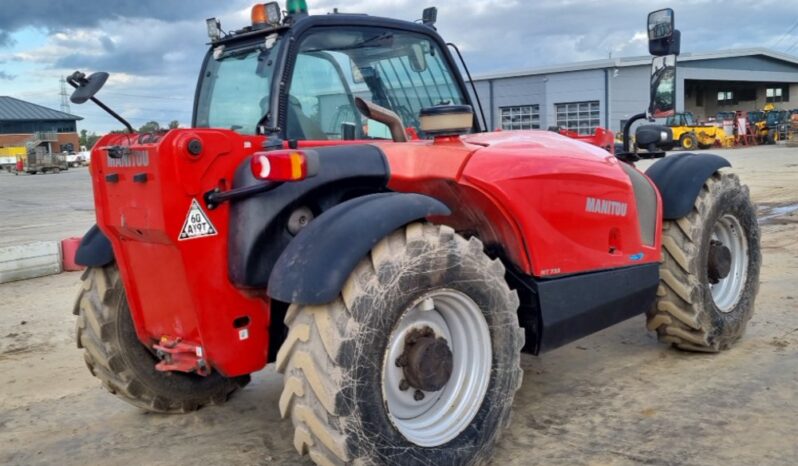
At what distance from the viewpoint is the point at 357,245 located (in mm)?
2828

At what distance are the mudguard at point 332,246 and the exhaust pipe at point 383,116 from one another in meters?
0.53

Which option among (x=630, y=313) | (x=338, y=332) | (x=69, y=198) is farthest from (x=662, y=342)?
(x=69, y=198)

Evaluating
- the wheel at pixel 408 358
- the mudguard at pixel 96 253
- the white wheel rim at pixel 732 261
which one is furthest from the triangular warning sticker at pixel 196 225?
the white wheel rim at pixel 732 261

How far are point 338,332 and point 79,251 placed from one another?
1.85 meters

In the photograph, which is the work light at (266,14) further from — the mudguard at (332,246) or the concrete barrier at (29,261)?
the concrete barrier at (29,261)

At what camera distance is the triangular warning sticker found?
2.97 metres

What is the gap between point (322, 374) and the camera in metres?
2.77

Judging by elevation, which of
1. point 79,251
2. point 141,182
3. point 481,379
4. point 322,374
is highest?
point 141,182

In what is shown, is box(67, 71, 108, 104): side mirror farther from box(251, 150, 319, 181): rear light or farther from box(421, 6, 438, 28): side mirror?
box(421, 6, 438, 28): side mirror

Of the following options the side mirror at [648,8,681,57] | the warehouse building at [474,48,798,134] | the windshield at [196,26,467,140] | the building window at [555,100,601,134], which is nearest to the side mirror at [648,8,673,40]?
the side mirror at [648,8,681,57]

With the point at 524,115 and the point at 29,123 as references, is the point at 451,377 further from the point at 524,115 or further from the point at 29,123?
the point at 29,123

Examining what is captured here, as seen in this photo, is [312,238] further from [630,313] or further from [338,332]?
[630,313]

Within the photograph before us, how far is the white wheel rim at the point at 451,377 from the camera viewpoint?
316 centimetres

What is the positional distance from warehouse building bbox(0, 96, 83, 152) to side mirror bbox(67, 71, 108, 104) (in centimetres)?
6841
